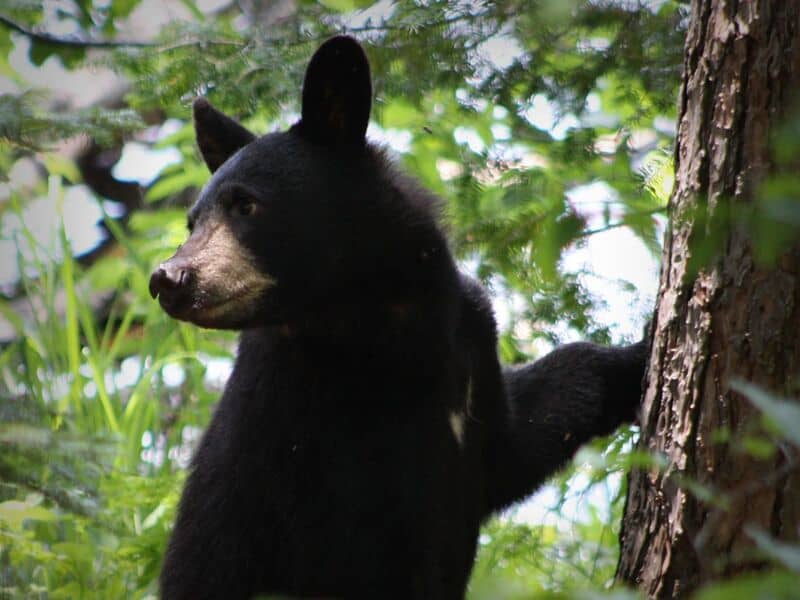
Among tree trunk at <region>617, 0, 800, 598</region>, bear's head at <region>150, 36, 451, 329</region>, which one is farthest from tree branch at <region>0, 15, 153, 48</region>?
tree trunk at <region>617, 0, 800, 598</region>

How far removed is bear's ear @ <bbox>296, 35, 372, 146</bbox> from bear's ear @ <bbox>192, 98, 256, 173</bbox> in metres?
0.28

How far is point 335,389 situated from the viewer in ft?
11.4

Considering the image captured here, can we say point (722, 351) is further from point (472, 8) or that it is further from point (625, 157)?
point (472, 8)

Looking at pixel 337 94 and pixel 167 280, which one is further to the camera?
pixel 337 94

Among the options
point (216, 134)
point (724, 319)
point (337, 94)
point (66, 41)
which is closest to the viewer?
point (724, 319)

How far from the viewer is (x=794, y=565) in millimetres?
945

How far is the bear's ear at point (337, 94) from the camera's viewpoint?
338 cm

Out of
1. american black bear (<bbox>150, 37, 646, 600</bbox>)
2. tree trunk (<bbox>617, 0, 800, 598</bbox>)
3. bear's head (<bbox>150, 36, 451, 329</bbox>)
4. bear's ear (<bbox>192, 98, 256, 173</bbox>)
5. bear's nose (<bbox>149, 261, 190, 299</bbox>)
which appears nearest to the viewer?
tree trunk (<bbox>617, 0, 800, 598</bbox>)

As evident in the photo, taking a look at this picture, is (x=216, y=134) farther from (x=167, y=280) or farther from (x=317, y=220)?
(x=167, y=280)

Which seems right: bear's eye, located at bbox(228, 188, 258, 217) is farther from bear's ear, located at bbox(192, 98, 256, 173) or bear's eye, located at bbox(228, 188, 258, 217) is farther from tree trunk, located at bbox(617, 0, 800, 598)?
tree trunk, located at bbox(617, 0, 800, 598)

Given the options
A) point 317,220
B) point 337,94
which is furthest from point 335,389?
point 337,94

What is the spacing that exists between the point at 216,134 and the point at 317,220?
0.57m

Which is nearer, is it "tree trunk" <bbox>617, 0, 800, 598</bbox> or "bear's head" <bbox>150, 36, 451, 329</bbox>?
"tree trunk" <bbox>617, 0, 800, 598</bbox>

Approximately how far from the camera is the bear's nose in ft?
9.87
